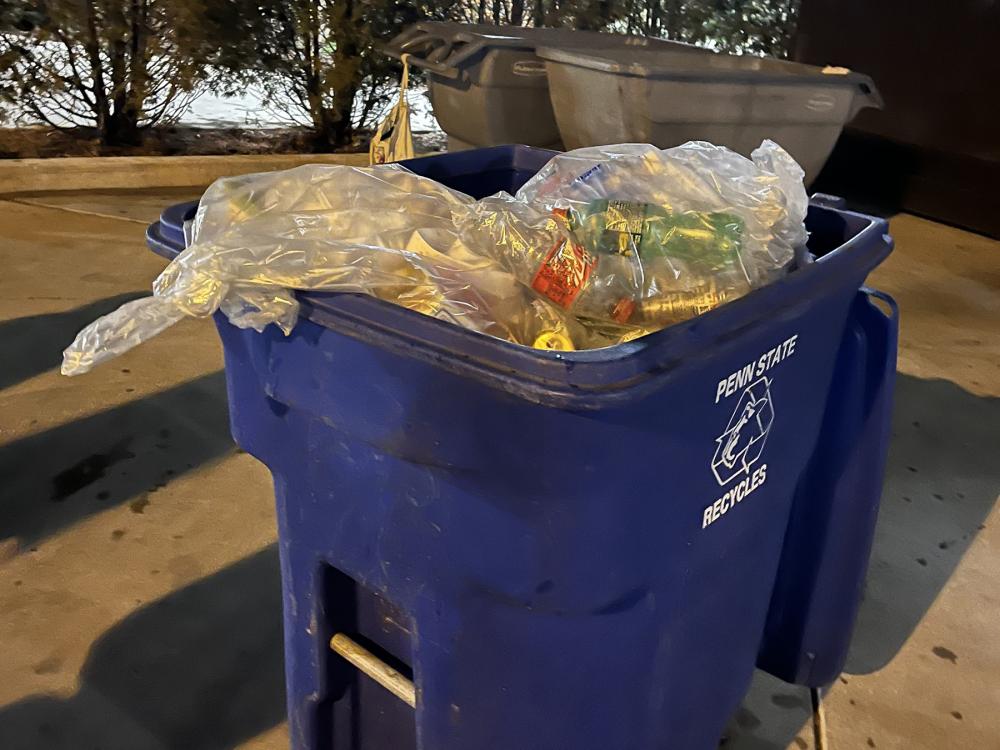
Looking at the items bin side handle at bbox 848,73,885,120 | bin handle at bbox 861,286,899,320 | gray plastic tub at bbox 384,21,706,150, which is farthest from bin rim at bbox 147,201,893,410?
gray plastic tub at bbox 384,21,706,150

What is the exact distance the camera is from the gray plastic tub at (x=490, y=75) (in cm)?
356

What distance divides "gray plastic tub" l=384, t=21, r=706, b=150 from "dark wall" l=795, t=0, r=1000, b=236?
102 centimetres

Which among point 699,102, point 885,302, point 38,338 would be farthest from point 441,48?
point 885,302

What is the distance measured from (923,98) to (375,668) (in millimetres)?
4080

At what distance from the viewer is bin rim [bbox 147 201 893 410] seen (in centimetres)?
70

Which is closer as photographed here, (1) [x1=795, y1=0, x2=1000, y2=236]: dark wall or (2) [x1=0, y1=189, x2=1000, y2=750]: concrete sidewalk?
(2) [x1=0, y1=189, x2=1000, y2=750]: concrete sidewalk

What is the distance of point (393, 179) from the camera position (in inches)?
40.8

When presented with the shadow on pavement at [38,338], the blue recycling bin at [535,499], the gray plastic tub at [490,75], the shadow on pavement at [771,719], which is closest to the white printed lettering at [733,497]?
the blue recycling bin at [535,499]

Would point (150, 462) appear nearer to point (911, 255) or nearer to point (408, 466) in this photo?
point (408, 466)

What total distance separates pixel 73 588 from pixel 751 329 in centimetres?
147

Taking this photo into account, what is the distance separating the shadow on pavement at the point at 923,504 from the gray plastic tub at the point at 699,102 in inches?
44.4

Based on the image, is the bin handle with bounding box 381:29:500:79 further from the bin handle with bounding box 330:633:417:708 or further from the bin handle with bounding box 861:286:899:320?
the bin handle with bounding box 330:633:417:708

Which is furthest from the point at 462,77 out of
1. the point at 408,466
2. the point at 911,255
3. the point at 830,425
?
the point at 408,466

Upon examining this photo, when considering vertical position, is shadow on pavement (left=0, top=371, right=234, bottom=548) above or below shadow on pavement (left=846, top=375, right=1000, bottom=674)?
above
